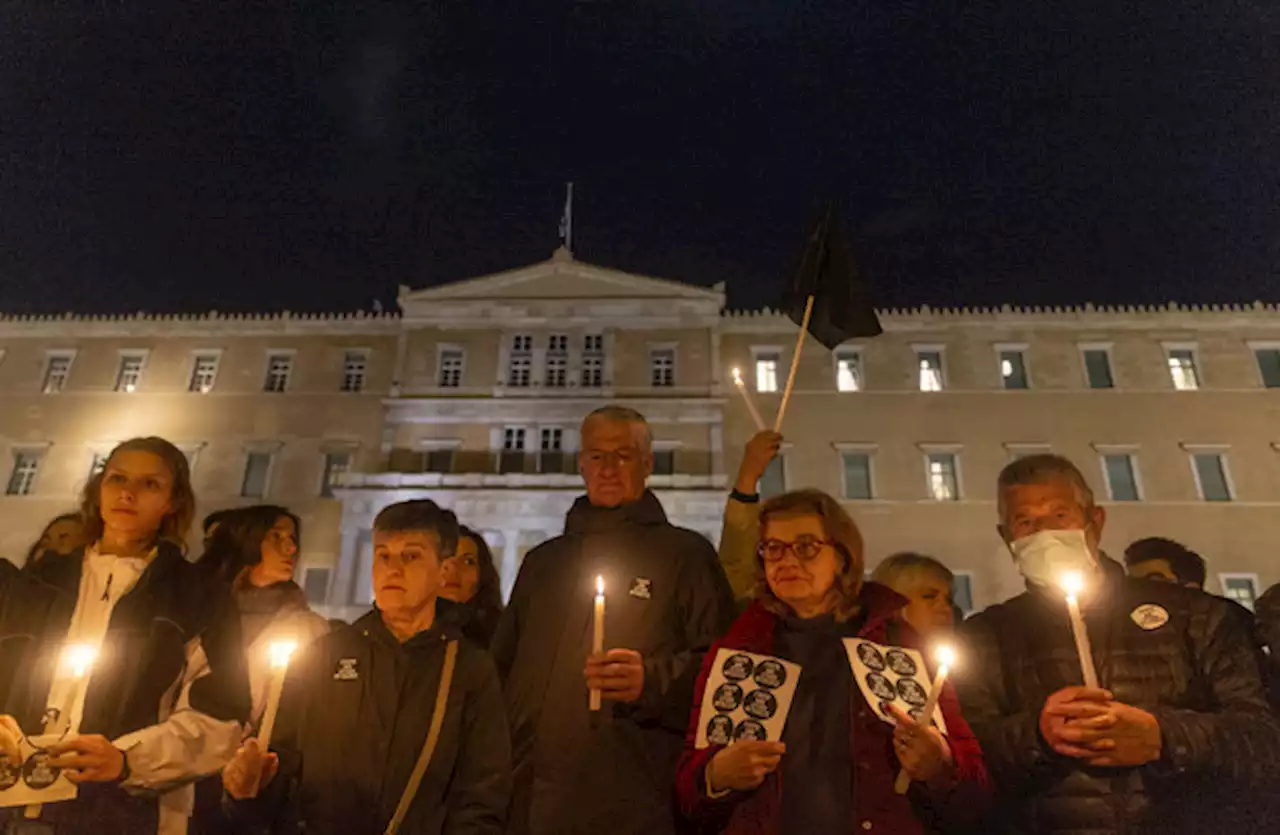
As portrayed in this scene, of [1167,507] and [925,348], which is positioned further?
[925,348]

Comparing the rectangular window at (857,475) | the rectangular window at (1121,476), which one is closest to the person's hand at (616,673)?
the rectangular window at (857,475)

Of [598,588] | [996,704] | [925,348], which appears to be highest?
[925,348]

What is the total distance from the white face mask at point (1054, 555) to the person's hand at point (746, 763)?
1484 millimetres

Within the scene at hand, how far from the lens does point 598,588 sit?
3.08m

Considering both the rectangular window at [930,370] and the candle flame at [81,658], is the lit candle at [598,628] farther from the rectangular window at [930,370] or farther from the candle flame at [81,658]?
the rectangular window at [930,370]

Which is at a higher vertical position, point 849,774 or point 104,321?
point 104,321

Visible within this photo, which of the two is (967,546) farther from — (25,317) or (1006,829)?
(25,317)

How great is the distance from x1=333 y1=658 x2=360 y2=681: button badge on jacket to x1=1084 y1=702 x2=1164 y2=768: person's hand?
9.33 ft

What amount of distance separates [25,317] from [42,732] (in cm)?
3816

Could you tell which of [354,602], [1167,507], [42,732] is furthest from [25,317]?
[1167,507]

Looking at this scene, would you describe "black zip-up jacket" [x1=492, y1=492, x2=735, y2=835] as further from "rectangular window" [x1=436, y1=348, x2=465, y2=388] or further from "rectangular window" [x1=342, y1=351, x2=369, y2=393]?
"rectangular window" [x1=342, y1=351, x2=369, y2=393]

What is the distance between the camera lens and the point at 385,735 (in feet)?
10.8

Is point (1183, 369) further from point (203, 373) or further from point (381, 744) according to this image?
point (203, 373)

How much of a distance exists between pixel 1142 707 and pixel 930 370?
29195mm
